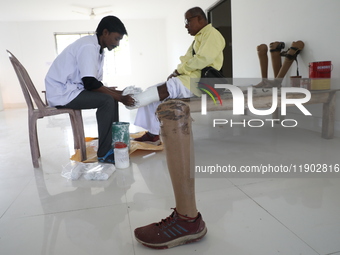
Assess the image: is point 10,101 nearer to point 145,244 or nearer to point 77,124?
point 77,124

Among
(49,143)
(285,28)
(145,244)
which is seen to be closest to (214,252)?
(145,244)

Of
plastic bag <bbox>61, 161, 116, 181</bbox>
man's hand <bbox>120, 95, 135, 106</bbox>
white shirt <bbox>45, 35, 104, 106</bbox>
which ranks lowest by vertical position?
plastic bag <bbox>61, 161, 116, 181</bbox>

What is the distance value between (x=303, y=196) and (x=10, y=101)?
8879mm

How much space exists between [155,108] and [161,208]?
120 cm

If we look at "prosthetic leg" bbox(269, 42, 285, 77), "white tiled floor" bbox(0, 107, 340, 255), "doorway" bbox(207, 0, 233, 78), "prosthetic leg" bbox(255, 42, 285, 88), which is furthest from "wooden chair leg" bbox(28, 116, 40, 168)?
"doorway" bbox(207, 0, 233, 78)

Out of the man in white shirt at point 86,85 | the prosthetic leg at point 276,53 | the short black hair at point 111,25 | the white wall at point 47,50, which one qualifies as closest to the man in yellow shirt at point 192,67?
the man in white shirt at point 86,85

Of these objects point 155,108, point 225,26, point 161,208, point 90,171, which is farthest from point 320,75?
point 225,26

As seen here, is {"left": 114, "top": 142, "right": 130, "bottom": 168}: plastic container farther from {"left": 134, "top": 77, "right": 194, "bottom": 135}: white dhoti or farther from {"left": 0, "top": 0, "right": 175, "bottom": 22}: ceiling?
{"left": 0, "top": 0, "right": 175, "bottom": 22}: ceiling

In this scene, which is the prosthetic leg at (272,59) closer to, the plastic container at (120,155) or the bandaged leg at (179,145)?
the plastic container at (120,155)

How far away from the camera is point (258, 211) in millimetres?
1185

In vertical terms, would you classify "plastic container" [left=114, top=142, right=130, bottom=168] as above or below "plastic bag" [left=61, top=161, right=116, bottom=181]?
above

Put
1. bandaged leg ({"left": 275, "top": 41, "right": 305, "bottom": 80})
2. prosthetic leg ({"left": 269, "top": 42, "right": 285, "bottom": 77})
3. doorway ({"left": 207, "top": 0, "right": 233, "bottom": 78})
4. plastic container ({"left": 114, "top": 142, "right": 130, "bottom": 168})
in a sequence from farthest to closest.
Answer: doorway ({"left": 207, "top": 0, "right": 233, "bottom": 78})
prosthetic leg ({"left": 269, "top": 42, "right": 285, "bottom": 77})
bandaged leg ({"left": 275, "top": 41, "right": 305, "bottom": 80})
plastic container ({"left": 114, "top": 142, "right": 130, "bottom": 168})

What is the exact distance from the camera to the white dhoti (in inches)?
86.5

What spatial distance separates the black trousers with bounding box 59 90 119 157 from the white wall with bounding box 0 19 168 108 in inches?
275
